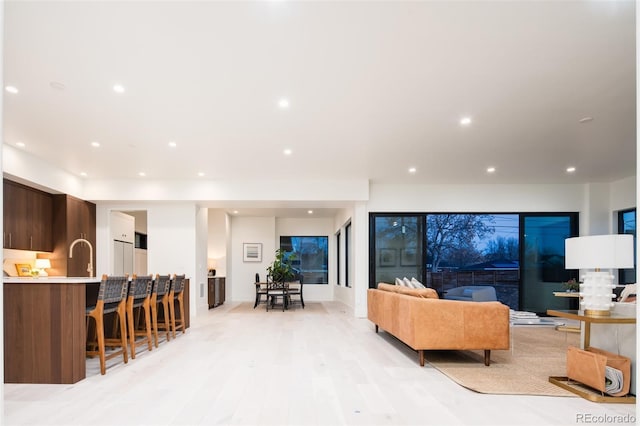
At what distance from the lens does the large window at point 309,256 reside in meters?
13.1

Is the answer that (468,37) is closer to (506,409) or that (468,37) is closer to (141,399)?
(506,409)

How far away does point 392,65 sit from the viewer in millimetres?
3508

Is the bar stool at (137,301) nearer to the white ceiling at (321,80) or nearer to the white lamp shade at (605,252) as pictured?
the white ceiling at (321,80)

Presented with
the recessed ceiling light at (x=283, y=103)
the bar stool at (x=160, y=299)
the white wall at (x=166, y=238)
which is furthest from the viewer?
the white wall at (x=166, y=238)

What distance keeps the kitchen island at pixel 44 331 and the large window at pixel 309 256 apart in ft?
30.5

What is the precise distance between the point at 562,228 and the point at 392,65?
703cm

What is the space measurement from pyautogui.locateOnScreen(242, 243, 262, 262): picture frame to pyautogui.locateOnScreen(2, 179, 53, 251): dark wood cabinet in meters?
5.72

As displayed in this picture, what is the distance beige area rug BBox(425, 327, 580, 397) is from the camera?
142 inches

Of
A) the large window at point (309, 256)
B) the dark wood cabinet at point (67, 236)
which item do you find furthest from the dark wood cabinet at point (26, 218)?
the large window at point (309, 256)

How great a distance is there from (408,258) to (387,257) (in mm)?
419

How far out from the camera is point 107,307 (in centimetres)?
430

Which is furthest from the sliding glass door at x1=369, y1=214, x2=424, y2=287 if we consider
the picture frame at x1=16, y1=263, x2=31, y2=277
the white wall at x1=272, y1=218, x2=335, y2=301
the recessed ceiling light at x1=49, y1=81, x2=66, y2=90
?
the recessed ceiling light at x1=49, y1=81, x2=66, y2=90

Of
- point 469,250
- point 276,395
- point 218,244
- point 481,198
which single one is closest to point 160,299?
point 276,395

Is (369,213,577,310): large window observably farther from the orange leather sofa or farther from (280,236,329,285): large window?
(280,236,329,285): large window
